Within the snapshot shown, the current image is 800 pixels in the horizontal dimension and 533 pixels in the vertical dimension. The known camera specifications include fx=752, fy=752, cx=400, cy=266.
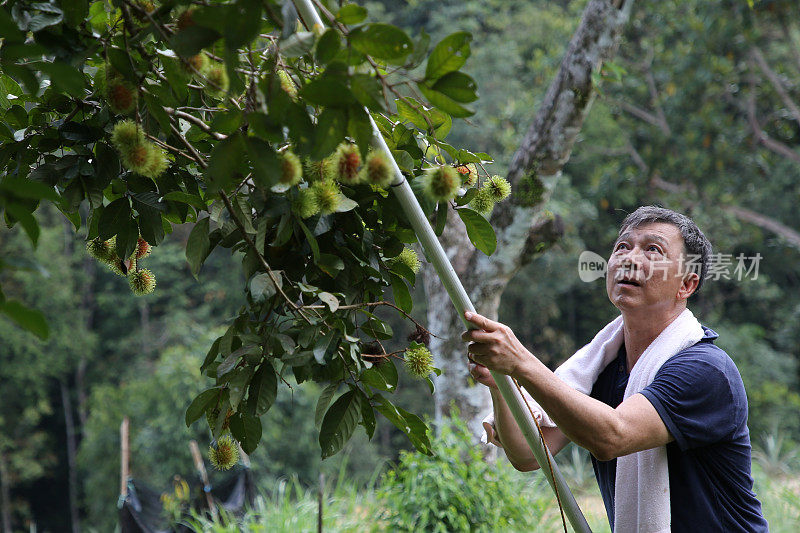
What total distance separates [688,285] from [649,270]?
0.11 metres

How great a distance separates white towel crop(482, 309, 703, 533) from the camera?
1.09m

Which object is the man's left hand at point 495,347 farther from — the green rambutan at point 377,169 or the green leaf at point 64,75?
the green leaf at point 64,75

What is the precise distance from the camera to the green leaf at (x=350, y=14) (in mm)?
721

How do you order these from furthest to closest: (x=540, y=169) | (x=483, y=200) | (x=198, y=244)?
(x=540, y=169) → (x=483, y=200) → (x=198, y=244)

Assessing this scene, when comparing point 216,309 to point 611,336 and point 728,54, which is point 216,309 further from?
point 611,336

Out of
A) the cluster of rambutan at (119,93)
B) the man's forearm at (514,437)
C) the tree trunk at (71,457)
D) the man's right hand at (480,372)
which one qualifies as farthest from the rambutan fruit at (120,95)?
the tree trunk at (71,457)

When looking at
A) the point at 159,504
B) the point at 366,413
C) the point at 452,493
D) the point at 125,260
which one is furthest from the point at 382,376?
the point at 159,504

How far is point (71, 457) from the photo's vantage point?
11.8m

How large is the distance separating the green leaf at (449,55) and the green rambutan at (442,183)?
0.14 m

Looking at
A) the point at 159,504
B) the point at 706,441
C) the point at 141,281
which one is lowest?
the point at 159,504

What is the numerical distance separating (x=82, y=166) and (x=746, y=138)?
7.46m

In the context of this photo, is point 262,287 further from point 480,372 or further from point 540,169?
point 540,169

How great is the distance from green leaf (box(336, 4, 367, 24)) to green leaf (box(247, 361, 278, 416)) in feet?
1.38

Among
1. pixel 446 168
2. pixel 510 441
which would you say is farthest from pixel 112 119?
pixel 510 441
